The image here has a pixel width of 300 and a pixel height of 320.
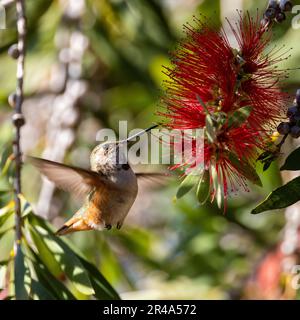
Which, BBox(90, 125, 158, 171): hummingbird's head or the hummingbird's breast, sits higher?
BBox(90, 125, 158, 171): hummingbird's head

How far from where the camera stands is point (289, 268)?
318cm

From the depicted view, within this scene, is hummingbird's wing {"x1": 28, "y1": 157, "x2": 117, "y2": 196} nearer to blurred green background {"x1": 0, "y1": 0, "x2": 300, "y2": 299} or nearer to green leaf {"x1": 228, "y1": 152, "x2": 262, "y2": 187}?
green leaf {"x1": 228, "y1": 152, "x2": 262, "y2": 187}

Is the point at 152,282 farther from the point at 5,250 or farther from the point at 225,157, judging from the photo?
the point at 225,157

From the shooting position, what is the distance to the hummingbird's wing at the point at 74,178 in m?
2.14

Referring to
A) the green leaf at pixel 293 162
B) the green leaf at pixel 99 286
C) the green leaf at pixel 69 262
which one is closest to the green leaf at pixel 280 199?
the green leaf at pixel 293 162

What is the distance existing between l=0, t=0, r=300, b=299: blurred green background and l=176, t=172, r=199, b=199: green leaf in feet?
4.67

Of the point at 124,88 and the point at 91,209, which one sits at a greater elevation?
the point at 124,88

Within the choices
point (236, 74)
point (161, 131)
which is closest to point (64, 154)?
point (161, 131)

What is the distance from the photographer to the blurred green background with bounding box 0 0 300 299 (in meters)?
3.51

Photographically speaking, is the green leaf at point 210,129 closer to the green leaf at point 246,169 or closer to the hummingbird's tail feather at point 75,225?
the green leaf at point 246,169

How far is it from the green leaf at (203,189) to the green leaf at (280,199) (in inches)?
6.3

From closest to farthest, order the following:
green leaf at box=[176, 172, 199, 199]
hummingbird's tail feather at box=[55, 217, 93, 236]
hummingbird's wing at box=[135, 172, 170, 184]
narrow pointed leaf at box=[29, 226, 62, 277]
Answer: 1. green leaf at box=[176, 172, 199, 199]
2. narrow pointed leaf at box=[29, 226, 62, 277]
3. hummingbird's wing at box=[135, 172, 170, 184]
4. hummingbird's tail feather at box=[55, 217, 93, 236]

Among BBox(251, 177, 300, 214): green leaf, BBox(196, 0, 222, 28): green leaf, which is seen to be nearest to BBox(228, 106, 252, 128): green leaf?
BBox(251, 177, 300, 214): green leaf

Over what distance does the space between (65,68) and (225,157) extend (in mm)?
1875
